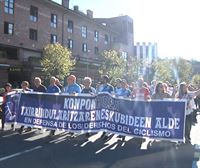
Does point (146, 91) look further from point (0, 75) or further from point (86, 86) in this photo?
→ point (0, 75)

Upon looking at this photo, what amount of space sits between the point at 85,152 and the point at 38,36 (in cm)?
4031

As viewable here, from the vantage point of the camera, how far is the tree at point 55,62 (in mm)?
43062

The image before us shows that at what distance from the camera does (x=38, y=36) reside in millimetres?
48344

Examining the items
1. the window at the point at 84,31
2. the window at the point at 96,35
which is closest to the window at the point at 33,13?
the window at the point at 84,31

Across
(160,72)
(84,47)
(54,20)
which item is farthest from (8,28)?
(160,72)

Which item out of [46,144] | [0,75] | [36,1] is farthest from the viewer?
[36,1]

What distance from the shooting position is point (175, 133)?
32.0 ft

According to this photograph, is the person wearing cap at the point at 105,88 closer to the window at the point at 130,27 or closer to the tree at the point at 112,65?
the tree at the point at 112,65

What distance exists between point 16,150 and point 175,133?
3.95 m

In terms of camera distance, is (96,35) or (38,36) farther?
(96,35)

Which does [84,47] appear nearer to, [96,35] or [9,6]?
[96,35]

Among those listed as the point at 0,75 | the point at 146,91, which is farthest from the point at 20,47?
the point at 146,91

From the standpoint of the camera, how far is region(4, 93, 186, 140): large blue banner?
9875 mm

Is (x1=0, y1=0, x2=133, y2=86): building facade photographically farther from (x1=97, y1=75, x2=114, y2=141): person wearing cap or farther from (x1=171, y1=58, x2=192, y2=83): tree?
(x1=97, y1=75, x2=114, y2=141): person wearing cap
